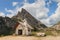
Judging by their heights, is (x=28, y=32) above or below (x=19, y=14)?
below

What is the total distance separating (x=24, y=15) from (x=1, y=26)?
134 feet

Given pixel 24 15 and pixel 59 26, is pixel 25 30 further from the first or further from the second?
pixel 24 15

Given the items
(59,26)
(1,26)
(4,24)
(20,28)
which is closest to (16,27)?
(20,28)

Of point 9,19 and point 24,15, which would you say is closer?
point 9,19

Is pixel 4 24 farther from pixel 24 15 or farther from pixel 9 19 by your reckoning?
pixel 24 15

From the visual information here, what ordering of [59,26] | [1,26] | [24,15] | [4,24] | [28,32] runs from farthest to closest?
1. [24,15]
2. [4,24]
3. [1,26]
4. [59,26]
5. [28,32]

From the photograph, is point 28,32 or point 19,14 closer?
point 28,32

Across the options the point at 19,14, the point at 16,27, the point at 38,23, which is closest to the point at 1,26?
the point at 19,14

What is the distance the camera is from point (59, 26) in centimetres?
13362

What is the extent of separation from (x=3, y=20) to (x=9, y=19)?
6974mm

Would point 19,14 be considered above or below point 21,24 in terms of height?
above

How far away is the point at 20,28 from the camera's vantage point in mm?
59750

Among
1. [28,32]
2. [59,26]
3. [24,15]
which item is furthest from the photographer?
[24,15]

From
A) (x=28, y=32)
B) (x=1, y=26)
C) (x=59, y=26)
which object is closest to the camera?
(x=28, y=32)
